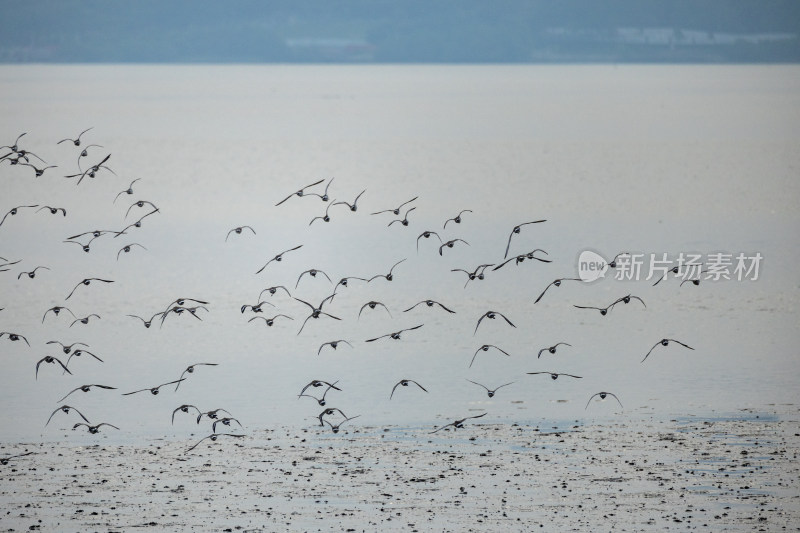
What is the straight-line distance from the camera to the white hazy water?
19.6 meters

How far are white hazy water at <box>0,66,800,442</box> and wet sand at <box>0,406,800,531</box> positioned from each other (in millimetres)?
959

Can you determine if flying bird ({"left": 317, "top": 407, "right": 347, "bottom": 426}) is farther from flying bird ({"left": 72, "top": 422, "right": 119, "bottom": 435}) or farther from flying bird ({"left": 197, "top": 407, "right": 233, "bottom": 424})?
flying bird ({"left": 72, "top": 422, "right": 119, "bottom": 435})

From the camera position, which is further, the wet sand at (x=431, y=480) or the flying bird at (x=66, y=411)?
the flying bird at (x=66, y=411)

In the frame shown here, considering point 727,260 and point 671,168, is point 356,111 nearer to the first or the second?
point 671,168

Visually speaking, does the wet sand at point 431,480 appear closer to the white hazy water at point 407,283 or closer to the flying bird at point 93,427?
the flying bird at point 93,427

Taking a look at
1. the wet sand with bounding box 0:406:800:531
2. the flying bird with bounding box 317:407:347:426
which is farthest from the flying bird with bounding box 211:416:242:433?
the flying bird with bounding box 317:407:347:426

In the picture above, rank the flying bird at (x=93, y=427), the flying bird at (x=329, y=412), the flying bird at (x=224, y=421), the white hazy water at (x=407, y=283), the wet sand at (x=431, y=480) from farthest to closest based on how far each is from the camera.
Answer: the white hazy water at (x=407, y=283), the flying bird at (x=224, y=421), the flying bird at (x=329, y=412), the flying bird at (x=93, y=427), the wet sand at (x=431, y=480)

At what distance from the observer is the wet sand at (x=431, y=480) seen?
1467 centimetres

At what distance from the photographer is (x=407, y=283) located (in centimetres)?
2839

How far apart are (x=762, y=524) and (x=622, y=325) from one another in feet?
32.4

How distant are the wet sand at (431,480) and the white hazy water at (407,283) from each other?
959mm

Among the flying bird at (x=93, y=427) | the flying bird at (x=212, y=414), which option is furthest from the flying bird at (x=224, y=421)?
the flying bird at (x=93, y=427)

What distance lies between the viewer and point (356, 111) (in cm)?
12112

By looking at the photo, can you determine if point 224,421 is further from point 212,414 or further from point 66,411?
point 66,411
